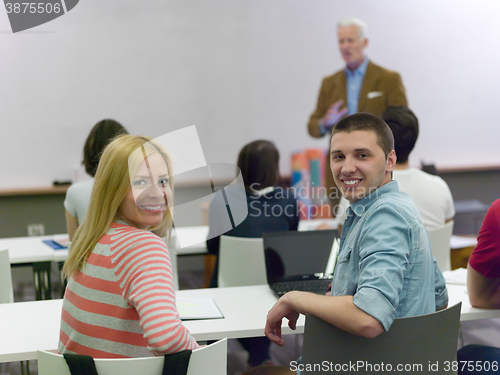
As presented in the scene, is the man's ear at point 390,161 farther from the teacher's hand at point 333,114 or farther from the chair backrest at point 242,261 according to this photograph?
the teacher's hand at point 333,114

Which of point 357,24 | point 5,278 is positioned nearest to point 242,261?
point 5,278

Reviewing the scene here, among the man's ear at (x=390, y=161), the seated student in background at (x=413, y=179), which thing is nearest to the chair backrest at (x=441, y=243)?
the seated student in background at (x=413, y=179)

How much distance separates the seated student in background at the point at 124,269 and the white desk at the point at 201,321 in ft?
0.88

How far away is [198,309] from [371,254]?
31.1 inches

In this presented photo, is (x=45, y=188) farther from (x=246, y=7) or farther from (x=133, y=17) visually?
(x=246, y=7)

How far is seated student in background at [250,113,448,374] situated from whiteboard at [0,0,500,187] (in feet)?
10.2

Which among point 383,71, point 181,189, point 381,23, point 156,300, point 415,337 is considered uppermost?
point 381,23

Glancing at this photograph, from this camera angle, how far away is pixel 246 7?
15.6 ft

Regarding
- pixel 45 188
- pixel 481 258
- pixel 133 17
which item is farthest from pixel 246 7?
pixel 481 258

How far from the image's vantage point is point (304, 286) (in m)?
1.95

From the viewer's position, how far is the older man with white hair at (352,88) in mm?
4551

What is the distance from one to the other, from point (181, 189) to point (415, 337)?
30.5 inches

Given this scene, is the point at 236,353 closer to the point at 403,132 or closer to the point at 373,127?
the point at 403,132

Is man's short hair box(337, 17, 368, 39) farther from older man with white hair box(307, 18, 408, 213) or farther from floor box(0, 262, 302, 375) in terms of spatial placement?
floor box(0, 262, 302, 375)
